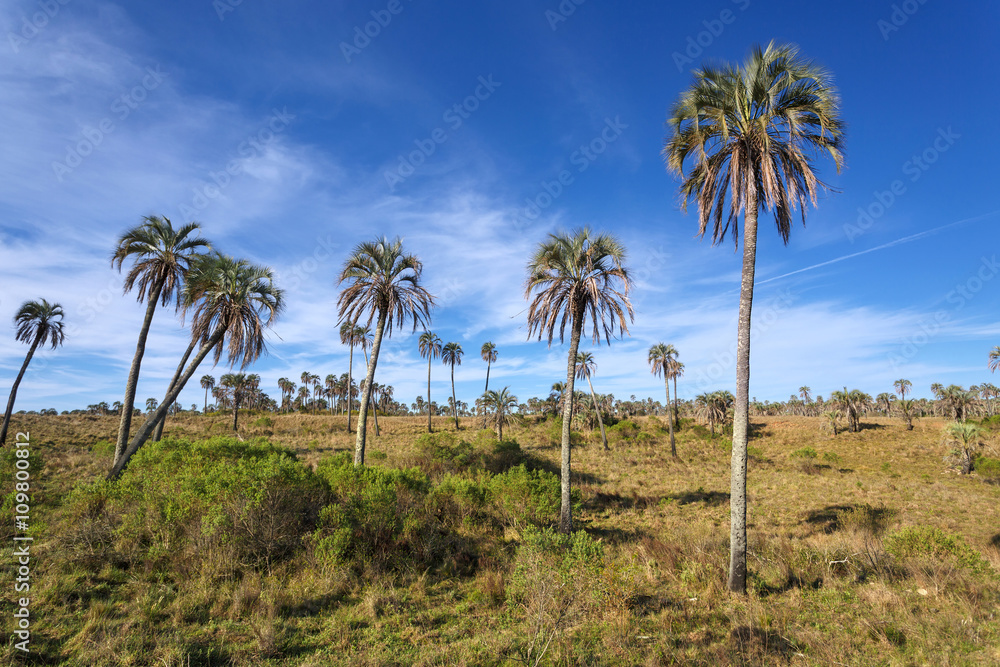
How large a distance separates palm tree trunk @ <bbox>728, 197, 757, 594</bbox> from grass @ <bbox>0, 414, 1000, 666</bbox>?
2.12 ft

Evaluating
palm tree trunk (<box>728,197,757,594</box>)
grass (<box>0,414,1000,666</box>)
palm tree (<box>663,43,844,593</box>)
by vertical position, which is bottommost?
grass (<box>0,414,1000,666</box>)

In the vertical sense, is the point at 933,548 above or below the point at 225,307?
below

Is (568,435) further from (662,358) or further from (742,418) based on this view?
(662,358)

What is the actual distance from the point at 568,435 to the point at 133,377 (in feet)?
59.5

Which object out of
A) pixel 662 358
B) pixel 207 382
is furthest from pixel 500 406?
pixel 207 382

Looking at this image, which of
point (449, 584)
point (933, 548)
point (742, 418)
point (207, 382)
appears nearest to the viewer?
point (449, 584)

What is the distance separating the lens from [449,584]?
9672 mm

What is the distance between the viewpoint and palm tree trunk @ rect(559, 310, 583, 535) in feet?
47.1

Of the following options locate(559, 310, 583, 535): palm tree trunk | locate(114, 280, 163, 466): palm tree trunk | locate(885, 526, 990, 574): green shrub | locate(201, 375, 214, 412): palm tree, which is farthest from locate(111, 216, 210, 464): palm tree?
locate(201, 375, 214, 412): palm tree

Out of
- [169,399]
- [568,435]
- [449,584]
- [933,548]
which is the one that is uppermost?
[169,399]

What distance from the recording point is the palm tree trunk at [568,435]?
14352 millimetres

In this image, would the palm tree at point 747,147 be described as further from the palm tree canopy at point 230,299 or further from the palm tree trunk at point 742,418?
the palm tree canopy at point 230,299

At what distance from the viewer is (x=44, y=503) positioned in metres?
12.1

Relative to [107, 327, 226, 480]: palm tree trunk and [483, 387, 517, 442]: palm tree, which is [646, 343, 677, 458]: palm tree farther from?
[107, 327, 226, 480]: palm tree trunk
